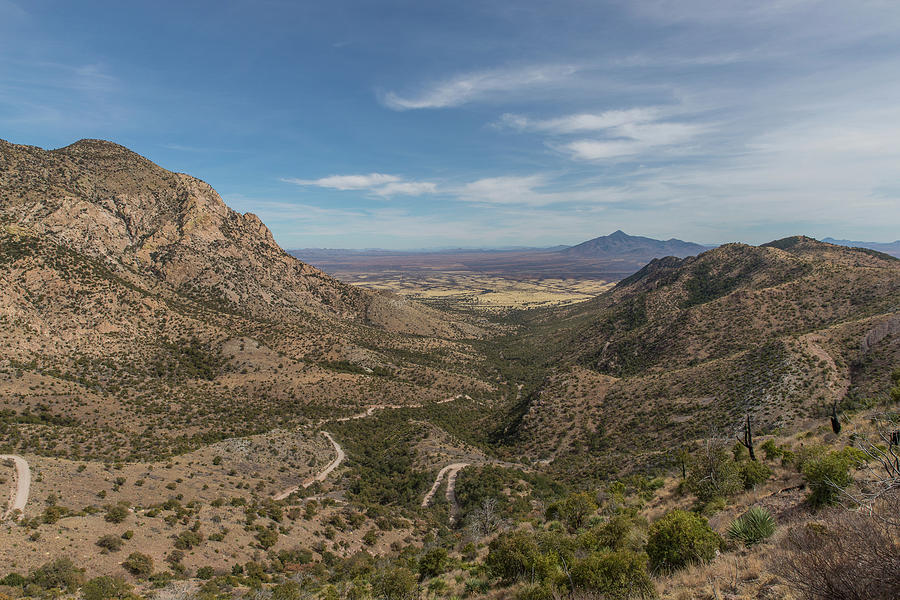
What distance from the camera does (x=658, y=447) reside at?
131 feet

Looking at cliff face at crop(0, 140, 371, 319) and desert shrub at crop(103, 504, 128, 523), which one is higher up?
cliff face at crop(0, 140, 371, 319)

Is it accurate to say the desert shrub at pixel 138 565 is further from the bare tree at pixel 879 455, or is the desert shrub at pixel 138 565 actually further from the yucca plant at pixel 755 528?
the bare tree at pixel 879 455

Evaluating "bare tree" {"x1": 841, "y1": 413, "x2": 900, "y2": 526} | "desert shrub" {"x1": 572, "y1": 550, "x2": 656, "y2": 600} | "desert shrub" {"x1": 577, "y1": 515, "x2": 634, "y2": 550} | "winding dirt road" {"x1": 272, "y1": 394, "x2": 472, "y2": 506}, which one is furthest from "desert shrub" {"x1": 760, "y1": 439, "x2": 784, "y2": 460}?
"winding dirt road" {"x1": 272, "y1": 394, "x2": 472, "y2": 506}

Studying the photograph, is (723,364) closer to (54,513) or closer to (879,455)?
(879,455)

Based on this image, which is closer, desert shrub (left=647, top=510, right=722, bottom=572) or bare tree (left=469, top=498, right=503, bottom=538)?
desert shrub (left=647, top=510, right=722, bottom=572)

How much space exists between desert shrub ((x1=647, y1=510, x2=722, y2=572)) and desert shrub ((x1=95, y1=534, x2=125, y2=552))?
1111 inches

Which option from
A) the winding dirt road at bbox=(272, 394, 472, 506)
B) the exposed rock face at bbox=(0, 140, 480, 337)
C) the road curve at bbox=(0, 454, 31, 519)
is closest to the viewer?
the road curve at bbox=(0, 454, 31, 519)

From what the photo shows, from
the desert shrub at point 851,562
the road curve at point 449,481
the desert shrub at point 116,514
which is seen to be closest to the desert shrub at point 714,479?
the desert shrub at point 851,562

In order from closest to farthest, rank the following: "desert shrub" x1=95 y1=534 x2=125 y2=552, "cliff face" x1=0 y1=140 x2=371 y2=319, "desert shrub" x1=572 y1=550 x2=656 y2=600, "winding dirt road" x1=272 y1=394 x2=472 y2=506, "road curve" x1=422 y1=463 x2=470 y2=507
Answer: "desert shrub" x1=572 y1=550 x2=656 y2=600, "desert shrub" x1=95 y1=534 x2=125 y2=552, "winding dirt road" x1=272 y1=394 x2=472 y2=506, "road curve" x1=422 y1=463 x2=470 y2=507, "cliff face" x1=0 y1=140 x2=371 y2=319

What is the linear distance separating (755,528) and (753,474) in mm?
8792

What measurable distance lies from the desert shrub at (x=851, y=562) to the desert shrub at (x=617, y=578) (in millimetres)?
3936

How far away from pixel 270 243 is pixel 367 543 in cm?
10612

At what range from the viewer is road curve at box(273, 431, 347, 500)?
37.2m

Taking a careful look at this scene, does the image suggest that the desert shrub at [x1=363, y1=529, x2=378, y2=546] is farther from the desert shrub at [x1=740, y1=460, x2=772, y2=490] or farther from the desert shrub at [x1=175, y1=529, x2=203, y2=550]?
the desert shrub at [x1=740, y1=460, x2=772, y2=490]
